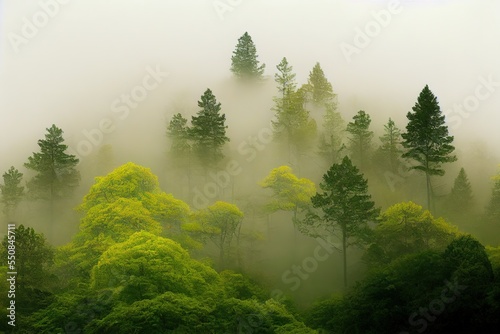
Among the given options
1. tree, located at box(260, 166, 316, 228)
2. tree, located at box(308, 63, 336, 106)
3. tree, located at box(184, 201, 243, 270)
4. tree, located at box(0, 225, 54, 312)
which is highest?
tree, located at box(308, 63, 336, 106)

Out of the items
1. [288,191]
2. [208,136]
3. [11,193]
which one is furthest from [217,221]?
[11,193]

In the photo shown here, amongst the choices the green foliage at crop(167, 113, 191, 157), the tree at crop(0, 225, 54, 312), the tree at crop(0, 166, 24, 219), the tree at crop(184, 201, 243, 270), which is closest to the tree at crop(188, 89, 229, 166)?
the green foliage at crop(167, 113, 191, 157)

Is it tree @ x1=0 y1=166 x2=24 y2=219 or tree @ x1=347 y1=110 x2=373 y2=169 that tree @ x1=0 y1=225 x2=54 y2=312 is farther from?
tree @ x1=347 y1=110 x2=373 y2=169

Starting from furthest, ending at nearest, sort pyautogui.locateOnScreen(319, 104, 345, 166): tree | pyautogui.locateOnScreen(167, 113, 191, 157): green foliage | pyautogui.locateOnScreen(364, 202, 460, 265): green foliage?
pyautogui.locateOnScreen(319, 104, 345, 166): tree
pyautogui.locateOnScreen(167, 113, 191, 157): green foliage
pyautogui.locateOnScreen(364, 202, 460, 265): green foliage

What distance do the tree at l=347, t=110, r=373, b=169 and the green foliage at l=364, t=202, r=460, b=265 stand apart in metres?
21.3

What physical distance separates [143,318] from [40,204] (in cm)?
5043

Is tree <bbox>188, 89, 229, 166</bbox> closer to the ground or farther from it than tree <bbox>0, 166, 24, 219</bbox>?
farther from it

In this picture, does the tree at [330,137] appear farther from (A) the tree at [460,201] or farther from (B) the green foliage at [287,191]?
(A) the tree at [460,201]

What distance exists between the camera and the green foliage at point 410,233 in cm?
4909

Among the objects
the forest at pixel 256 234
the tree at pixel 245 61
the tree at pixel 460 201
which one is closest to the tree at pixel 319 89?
the forest at pixel 256 234

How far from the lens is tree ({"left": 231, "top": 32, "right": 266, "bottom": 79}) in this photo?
94.3 metres

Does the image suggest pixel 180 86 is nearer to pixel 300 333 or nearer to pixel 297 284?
pixel 297 284

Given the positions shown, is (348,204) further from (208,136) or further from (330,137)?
(330,137)

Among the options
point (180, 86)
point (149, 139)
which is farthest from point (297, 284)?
point (180, 86)
